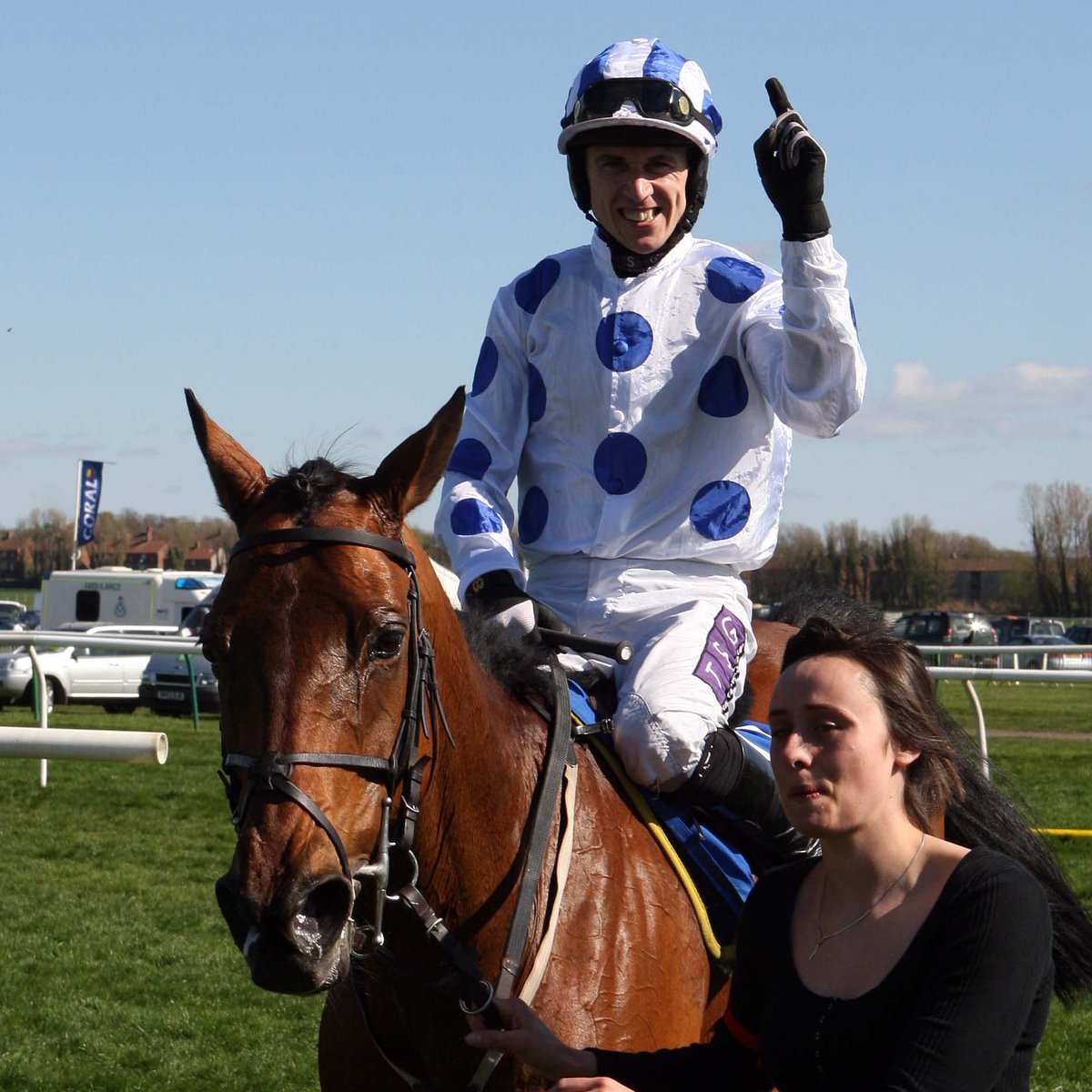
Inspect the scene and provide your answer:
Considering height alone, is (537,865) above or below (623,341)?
below

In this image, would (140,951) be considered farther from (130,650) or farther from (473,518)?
(473,518)

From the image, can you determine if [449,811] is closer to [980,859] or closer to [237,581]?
[237,581]

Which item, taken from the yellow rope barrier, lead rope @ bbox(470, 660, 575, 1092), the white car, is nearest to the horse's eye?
lead rope @ bbox(470, 660, 575, 1092)

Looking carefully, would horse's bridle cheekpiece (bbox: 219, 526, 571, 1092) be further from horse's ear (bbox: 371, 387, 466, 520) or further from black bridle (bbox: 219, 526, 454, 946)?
horse's ear (bbox: 371, 387, 466, 520)

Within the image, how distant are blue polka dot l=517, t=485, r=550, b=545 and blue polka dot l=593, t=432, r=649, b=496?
182 mm

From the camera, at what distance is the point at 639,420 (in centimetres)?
306

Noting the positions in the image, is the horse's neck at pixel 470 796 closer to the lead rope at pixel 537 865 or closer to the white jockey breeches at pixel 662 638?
the lead rope at pixel 537 865

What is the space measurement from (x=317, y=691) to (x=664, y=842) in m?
0.97

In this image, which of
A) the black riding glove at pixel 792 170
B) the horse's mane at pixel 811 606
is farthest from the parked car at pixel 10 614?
the black riding glove at pixel 792 170

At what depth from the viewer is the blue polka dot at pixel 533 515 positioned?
3.19 metres

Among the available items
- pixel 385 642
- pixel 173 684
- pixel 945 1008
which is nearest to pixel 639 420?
pixel 385 642

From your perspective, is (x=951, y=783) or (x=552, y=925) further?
(x=552, y=925)

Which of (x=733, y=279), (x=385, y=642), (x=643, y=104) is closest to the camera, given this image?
(x=385, y=642)

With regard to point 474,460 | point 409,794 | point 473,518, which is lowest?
point 409,794
